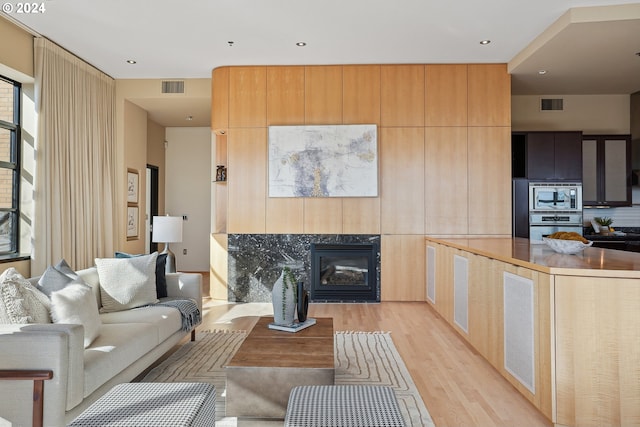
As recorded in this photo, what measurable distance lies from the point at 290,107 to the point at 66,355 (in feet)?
14.1

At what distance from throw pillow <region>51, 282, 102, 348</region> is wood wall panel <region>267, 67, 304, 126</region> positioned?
3600 mm

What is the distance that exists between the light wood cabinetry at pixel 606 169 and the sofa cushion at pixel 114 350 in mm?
6188

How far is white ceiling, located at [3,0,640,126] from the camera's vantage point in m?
4.02

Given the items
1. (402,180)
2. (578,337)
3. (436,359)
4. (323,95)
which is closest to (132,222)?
(323,95)

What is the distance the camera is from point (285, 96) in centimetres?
568

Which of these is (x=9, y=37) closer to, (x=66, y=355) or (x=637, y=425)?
(x=66, y=355)

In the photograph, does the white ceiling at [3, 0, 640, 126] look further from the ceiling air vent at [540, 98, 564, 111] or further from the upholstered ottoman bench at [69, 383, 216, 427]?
the upholstered ottoman bench at [69, 383, 216, 427]

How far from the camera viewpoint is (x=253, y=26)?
4.48 m

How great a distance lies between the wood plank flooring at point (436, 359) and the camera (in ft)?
8.18

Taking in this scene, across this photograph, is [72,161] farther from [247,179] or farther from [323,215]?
[323,215]

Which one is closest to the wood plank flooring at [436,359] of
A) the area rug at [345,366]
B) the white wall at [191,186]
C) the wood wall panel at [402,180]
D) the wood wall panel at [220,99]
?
the area rug at [345,366]

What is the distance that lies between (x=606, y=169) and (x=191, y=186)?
23.4ft

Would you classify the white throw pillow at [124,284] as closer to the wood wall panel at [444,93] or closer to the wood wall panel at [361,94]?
the wood wall panel at [361,94]

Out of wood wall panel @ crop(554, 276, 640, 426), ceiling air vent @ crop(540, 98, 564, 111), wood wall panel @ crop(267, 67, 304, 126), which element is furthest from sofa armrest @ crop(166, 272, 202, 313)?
ceiling air vent @ crop(540, 98, 564, 111)
